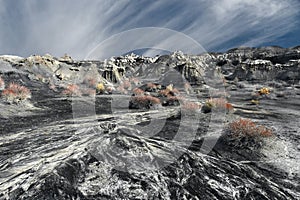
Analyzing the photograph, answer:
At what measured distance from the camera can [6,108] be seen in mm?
16531

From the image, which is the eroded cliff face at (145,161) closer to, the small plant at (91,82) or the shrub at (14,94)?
the shrub at (14,94)

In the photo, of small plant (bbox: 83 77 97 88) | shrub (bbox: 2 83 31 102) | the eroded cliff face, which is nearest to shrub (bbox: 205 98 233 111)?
the eroded cliff face

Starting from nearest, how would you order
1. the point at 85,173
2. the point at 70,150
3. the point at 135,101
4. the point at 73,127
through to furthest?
the point at 85,173 < the point at 70,150 < the point at 73,127 < the point at 135,101

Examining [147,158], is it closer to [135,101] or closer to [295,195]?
[295,195]

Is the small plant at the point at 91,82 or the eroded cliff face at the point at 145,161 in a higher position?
the small plant at the point at 91,82

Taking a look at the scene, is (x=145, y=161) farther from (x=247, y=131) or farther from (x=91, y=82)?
(x=91, y=82)

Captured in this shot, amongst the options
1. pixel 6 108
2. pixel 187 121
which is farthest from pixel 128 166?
pixel 6 108

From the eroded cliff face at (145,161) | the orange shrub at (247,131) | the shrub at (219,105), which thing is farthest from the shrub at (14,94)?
the orange shrub at (247,131)

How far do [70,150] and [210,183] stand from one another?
4514 mm

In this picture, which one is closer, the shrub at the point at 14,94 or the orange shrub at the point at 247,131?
the orange shrub at the point at 247,131

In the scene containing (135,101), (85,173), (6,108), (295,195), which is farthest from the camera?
(135,101)

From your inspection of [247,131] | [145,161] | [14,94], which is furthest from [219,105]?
[14,94]

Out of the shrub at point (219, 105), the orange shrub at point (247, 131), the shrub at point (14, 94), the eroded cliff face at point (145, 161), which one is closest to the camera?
the eroded cliff face at point (145, 161)

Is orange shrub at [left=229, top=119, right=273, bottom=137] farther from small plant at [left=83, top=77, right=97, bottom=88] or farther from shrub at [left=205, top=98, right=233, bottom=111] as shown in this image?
small plant at [left=83, top=77, right=97, bottom=88]
